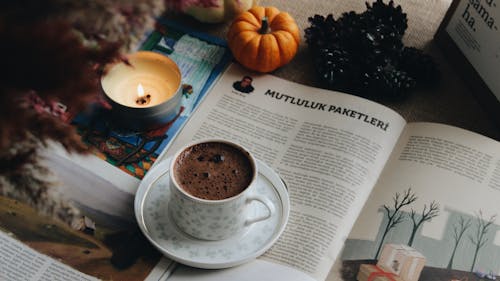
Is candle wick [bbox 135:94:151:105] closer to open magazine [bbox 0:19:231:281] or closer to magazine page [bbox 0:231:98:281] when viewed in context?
open magazine [bbox 0:19:231:281]

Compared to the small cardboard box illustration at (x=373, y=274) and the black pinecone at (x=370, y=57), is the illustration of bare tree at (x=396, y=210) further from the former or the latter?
the black pinecone at (x=370, y=57)

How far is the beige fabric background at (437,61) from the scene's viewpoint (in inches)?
32.7

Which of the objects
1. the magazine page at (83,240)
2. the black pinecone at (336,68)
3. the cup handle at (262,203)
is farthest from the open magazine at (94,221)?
the black pinecone at (336,68)

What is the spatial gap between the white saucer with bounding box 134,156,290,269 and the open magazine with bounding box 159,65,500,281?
0.07 feet

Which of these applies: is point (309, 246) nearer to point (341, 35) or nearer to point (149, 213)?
point (149, 213)

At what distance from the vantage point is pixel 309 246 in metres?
0.68

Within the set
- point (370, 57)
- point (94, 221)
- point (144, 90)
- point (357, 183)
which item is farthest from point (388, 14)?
point (94, 221)

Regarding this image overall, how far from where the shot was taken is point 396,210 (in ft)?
2.33

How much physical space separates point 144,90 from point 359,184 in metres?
0.35

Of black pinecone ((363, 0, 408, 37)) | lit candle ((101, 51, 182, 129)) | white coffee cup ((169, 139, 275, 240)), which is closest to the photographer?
white coffee cup ((169, 139, 275, 240))

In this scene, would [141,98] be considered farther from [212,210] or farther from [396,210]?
[396,210]

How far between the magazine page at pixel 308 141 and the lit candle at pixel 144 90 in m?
0.05

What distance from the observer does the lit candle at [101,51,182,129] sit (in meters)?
0.76

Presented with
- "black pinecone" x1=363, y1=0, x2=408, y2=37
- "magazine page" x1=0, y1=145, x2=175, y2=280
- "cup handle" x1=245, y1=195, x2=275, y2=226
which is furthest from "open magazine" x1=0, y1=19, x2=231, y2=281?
"black pinecone" x1=363, y1=0, x2=408, y2=37
